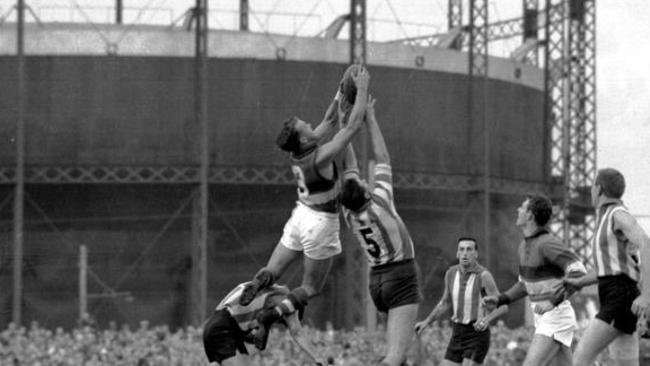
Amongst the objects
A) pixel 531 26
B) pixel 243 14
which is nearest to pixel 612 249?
pixel 243 14

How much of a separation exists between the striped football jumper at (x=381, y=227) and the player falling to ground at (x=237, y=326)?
96cm

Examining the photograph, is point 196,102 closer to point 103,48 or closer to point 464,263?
point 103,48

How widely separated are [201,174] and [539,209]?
23588 millimetres

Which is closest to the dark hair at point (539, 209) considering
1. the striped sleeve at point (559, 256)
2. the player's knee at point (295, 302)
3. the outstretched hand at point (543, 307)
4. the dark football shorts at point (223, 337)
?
the striped sleeve at point (559, 256)

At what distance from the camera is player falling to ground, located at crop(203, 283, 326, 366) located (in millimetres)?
14352

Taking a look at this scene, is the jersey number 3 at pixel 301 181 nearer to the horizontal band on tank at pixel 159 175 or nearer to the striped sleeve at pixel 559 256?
the striped sleeve at pixel 559 256

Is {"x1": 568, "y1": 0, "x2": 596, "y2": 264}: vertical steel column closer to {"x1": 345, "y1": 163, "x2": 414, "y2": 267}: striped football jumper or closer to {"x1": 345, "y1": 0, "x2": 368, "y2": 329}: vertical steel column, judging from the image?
{"x1": 345, "y1": 0, "x2": 368, "y2": 329}: vertical steel column

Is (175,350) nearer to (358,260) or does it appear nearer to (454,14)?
(358,260)

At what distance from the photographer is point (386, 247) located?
14055 mm

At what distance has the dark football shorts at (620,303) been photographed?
12977mm

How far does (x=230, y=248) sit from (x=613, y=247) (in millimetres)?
26611

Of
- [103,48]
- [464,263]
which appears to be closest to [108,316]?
[103,48]

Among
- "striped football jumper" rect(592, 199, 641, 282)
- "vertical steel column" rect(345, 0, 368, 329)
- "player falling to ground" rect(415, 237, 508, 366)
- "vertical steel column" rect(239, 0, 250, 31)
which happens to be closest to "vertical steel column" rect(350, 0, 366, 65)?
"vertical steel column" rect(345, 0, 368, 329)

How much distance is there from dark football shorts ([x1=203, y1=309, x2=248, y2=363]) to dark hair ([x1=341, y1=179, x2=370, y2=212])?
1600 mm
